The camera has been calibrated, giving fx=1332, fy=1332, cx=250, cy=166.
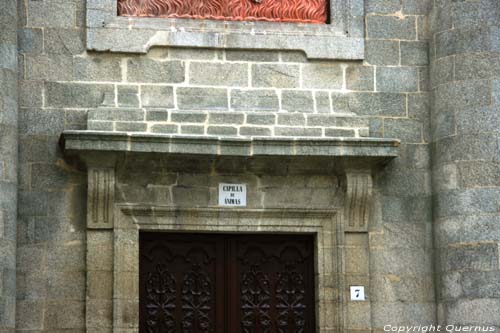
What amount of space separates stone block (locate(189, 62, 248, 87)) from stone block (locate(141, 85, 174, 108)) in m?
0.24

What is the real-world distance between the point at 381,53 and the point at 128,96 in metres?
2.45

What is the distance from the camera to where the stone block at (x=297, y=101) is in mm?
12359

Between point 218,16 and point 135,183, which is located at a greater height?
point 218,16

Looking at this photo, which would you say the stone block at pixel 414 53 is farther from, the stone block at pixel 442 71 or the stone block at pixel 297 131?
the stone block at pixel 297 131

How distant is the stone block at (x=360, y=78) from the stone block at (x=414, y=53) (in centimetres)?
36

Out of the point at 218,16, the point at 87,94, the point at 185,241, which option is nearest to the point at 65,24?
the point at 87,94

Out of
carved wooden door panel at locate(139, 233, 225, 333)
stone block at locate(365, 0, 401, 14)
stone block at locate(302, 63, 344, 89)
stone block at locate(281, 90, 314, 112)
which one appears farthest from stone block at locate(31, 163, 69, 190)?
stone block at locate(365, 0, 401, 14)

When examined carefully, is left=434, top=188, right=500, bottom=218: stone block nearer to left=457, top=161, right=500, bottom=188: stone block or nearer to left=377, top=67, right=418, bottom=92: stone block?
left=457, top=161, right=500, bottom=188: stone block

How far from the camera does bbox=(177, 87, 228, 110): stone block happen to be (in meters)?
12.2

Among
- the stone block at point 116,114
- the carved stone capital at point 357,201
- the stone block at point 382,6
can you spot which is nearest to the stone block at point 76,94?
the stone block at point 116,114

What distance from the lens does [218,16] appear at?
12.5 meters

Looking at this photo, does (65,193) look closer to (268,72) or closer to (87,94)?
(87,94)

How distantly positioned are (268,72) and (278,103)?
31 centimetres

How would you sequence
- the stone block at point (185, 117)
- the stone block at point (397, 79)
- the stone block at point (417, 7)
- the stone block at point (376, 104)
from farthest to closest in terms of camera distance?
the stone block at point (417, 7), the stone block at point (397, 79), the stone block at point (376, 104), the stone block at point (185, 117)
